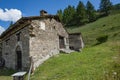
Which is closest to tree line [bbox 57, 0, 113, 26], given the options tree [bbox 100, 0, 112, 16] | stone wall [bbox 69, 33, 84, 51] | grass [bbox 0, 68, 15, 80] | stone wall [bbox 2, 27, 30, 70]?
tree [bbox 100, 0, 112, 16]

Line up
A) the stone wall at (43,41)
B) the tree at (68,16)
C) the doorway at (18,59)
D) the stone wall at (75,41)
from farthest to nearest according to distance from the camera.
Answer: the tree at (68,16), the stone wall at (75,41), the doorway at (18,59), the stone wall at (43,41)

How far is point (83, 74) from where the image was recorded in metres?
15.4

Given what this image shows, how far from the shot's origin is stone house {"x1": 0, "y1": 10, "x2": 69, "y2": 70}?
845 inches

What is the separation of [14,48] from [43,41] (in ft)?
12.4

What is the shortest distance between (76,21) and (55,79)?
216ft

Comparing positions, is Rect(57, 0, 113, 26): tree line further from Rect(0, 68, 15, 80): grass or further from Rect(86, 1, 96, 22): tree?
Rect(0, 68, 15, 80): grass

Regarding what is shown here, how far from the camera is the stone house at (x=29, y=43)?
21.5 meters

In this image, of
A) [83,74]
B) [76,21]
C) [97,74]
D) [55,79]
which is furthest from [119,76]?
[76,21]

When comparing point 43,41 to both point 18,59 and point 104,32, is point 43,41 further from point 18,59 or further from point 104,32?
point 104,32

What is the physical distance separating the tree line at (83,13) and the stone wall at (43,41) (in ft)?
165

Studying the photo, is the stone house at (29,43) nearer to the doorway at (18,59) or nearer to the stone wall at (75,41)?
the doorway at (18,59)

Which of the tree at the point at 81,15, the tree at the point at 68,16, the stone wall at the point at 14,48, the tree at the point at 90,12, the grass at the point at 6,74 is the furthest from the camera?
the tree at the point at 68,16

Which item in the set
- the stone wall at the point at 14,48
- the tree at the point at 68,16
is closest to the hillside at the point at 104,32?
the tree at the point at 68,16

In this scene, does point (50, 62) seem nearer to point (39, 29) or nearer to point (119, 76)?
point (39, 29)
